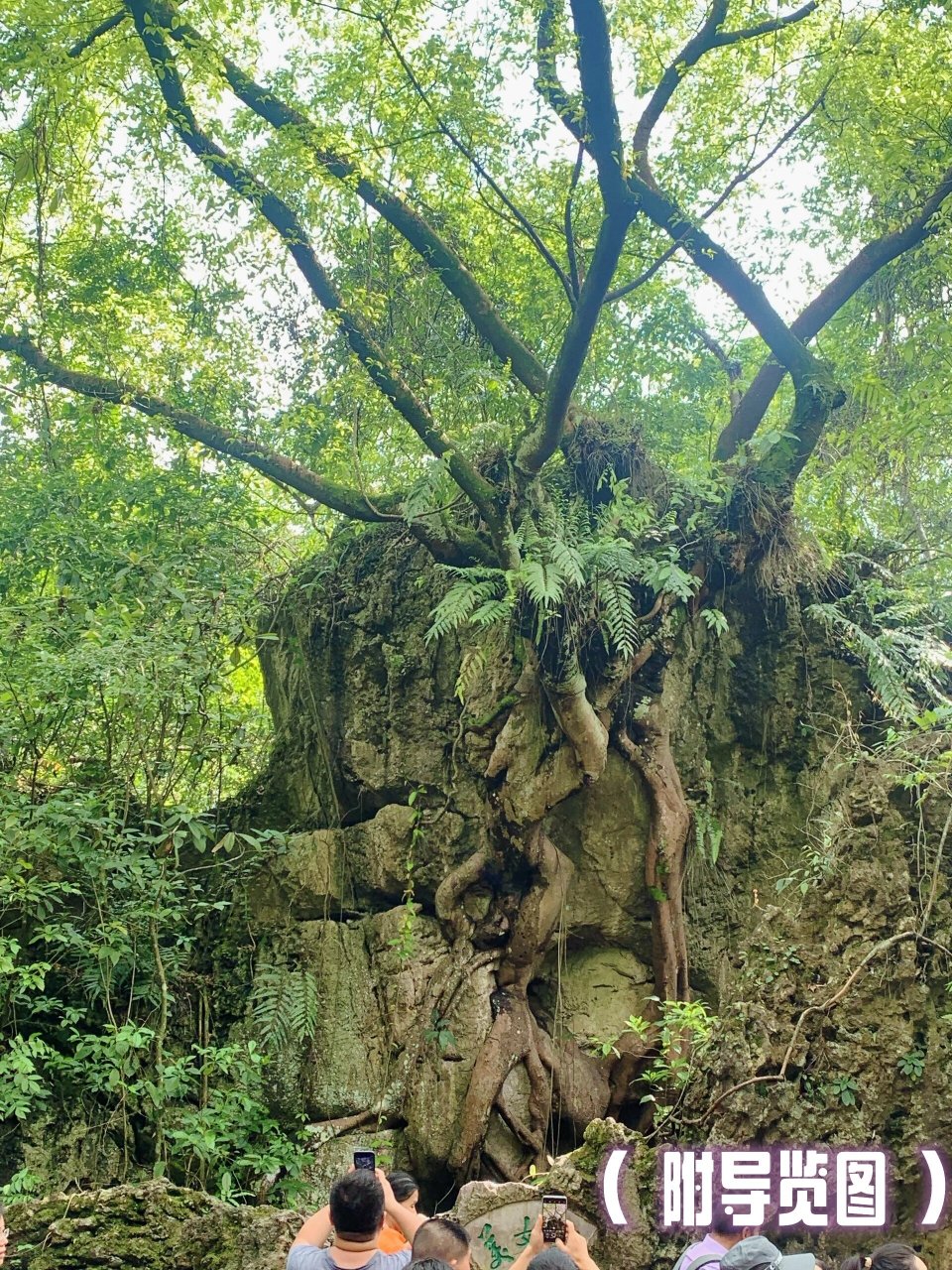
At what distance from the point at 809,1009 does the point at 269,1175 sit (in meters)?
3.06

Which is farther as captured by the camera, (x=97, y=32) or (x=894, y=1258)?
(x=97, y=32)

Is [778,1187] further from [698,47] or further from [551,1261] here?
[698,47]

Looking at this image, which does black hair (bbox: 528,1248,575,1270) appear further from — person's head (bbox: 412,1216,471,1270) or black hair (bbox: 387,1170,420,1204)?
black hair (bbox: 387,1170,420,1204)

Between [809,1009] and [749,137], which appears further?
[749,137]

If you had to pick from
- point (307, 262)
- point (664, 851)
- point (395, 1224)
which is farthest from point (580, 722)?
point (307, 262)

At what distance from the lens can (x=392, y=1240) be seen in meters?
3.80

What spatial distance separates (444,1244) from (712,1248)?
1.23 meters

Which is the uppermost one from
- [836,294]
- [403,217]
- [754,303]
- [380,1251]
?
[403,217]

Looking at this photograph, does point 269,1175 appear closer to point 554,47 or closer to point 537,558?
point 537,558

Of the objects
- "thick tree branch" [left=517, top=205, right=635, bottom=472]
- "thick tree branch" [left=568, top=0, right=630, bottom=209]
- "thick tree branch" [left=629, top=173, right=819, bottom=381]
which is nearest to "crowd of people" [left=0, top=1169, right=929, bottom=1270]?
"thick tree branch" [left=517, top=205, right=635, bottom=472]

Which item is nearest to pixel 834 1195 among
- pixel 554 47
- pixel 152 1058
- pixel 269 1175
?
pixel 269 1175

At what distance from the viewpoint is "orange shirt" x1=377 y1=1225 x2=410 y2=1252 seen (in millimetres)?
3713

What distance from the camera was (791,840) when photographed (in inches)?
313

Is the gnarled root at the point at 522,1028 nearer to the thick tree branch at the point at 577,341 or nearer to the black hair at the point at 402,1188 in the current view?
the black hair at the point at 402,1188
